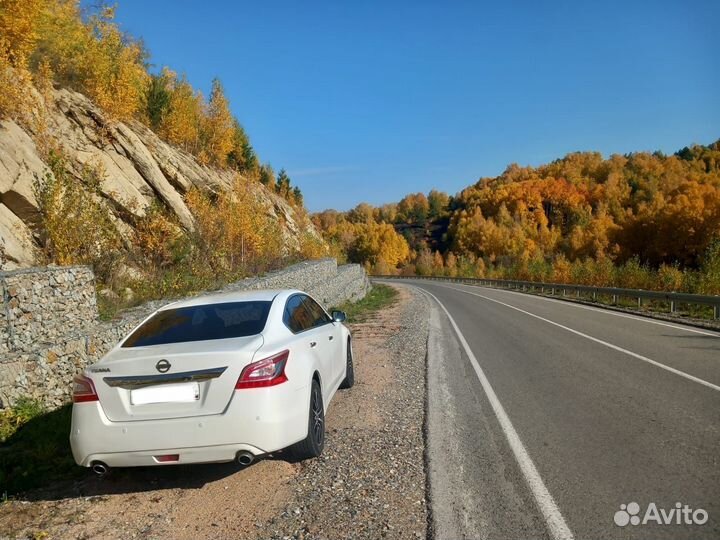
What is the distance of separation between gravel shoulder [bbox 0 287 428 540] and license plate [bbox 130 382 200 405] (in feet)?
2.71

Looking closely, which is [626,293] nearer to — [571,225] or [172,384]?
[172,384]

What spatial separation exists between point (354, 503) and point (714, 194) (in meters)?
75.1

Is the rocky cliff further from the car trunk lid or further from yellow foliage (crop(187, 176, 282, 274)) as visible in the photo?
the car trunk lid

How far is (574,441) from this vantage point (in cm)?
495

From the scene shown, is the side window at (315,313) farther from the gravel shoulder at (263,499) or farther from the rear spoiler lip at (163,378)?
the rear spoiler lip at (163,378)

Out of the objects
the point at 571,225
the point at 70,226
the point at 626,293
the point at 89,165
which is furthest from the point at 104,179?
the point at 571,225

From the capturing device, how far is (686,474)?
4.11 m

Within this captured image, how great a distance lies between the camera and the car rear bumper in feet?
12.9

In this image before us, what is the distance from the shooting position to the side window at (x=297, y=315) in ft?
16.8

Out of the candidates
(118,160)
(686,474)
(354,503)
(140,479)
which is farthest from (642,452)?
(118,160)

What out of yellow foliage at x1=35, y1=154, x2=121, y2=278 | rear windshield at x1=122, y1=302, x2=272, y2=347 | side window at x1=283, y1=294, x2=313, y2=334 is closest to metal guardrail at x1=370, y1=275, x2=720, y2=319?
side window at x1=283, y1=294, x2=313, y2=334

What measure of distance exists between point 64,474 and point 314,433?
2.36 meters

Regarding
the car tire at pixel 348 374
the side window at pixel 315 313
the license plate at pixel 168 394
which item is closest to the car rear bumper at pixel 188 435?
the license plate at pixel 168 394

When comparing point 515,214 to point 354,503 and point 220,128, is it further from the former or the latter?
point 354,503
